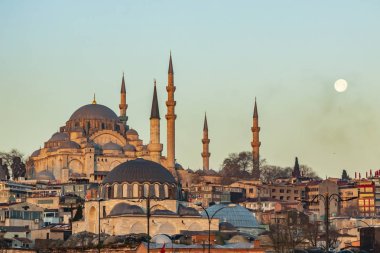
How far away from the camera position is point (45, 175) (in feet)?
432

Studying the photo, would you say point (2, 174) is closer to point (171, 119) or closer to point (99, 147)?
point (99, 147)

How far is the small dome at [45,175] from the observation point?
13088cm

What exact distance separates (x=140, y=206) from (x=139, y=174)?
314 centimetres

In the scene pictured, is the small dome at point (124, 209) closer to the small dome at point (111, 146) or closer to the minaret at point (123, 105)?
the small dome at point (111, 146)

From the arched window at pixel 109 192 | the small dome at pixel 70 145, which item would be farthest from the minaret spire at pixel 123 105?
the arched window at pixel 109 192

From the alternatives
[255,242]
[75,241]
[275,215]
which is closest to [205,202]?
[275,215]

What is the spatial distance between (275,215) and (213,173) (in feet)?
85.4

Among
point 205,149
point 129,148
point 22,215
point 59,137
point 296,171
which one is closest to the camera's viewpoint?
point 22,215

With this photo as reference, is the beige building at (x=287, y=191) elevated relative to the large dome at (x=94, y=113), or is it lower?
lower

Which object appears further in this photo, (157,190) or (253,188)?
(253,188)

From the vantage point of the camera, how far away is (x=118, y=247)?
77125mm

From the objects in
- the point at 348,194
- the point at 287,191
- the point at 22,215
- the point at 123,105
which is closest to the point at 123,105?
the point at 123,105

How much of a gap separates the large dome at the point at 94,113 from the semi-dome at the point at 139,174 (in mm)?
44507

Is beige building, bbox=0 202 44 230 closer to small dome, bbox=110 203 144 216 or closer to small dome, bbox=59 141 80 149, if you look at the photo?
small dome, bbox=110 203 144 216
